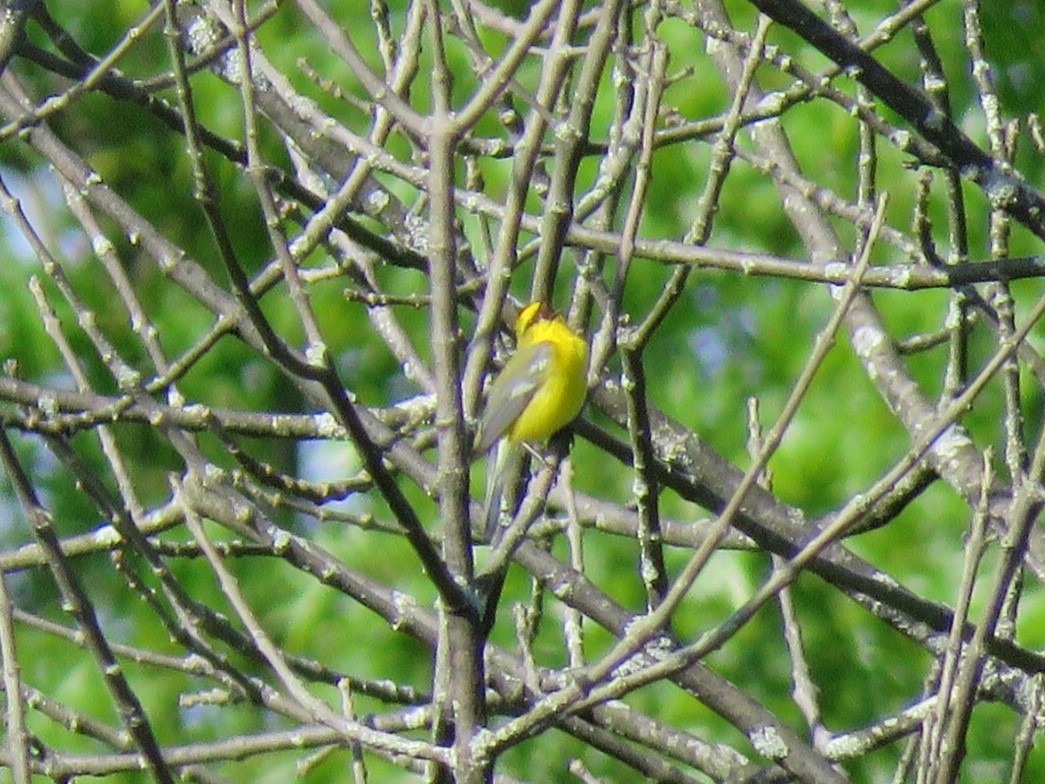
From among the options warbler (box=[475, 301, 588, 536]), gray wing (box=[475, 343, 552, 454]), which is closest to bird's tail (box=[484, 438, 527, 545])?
warbler (box=[475, 301, 588, 536])

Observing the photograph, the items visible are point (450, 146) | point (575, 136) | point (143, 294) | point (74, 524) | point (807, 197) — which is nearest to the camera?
point (450, 146)

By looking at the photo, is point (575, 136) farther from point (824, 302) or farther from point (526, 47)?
point (824, 302)

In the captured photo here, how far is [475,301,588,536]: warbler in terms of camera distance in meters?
3.48

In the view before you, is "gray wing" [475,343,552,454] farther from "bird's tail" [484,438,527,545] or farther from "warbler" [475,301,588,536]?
"bird's tail" [484,438,527,545]

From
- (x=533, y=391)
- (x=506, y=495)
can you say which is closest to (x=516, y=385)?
(x=533, y=391)

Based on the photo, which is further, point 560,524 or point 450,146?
point 560,524

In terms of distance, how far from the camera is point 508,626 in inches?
267

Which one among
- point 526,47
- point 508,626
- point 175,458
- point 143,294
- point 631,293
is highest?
point 143,294

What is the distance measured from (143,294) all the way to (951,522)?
17.2 feet

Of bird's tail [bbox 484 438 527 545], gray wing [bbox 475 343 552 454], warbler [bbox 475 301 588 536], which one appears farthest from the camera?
gray wing [bbox 475 343 552 454]

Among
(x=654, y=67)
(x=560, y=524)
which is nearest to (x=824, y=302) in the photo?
(x=560, y=524)

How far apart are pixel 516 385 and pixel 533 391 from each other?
52 mm

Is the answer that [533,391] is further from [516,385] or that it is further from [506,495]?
[506,495]

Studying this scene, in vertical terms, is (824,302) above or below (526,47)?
above
